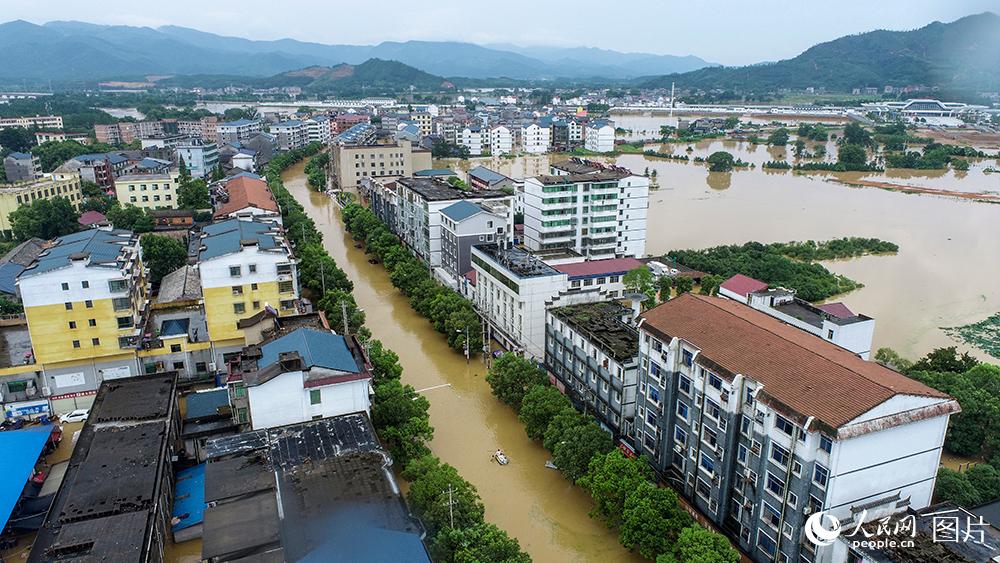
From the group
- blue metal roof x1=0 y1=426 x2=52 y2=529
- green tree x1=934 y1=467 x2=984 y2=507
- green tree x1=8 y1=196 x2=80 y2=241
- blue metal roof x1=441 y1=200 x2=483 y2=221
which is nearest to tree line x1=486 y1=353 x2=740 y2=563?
green tree x1=934 y1=467 x2=984 y2=507

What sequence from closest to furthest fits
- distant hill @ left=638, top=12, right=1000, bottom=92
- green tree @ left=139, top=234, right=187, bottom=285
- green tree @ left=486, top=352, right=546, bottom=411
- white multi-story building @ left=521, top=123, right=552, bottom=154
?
green tree @ left=486, top=352, right=546, bottom=411 < green tree @ left=139, top=234, right=187, bottom=285 < white multi-story building @ left=521, top=123, right=552, bottom=154 < distant hill @ left=638, top=12, right=1000, bottom=92

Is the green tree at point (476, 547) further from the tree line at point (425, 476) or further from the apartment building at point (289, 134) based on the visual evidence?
the apartment building at point (289, 134)

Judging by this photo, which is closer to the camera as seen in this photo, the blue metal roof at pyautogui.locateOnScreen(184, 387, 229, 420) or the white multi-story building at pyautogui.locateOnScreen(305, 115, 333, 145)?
the blue metal roof at pyautogui.locateOnScreen(184, 387, 229, 420)

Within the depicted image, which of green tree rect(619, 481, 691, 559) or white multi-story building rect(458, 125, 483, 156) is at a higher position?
white multi-story building rect(458, 125, 483, 156)

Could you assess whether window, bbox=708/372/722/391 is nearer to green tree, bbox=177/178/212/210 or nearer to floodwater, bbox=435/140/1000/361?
floodwater, bbox=435/140/1000/361

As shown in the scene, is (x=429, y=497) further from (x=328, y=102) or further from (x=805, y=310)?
(x=328, y=102)

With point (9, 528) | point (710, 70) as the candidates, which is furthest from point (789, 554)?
point (710, 70)

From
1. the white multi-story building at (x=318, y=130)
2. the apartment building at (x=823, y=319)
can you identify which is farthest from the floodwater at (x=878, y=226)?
the white multi-story building at (x=318, y=130)

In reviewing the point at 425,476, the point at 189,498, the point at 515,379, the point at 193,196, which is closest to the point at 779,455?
the point at 425,476
